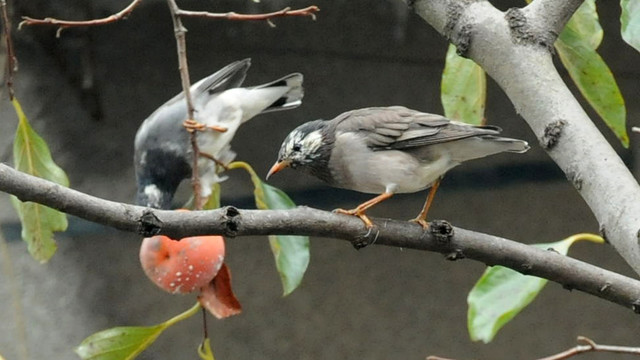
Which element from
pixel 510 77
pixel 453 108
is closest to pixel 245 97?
pixel 453 108

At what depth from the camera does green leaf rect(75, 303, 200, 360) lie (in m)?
0.97

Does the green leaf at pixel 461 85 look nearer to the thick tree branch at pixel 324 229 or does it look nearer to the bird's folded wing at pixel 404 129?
the bird's folded wing at pixel 404 129

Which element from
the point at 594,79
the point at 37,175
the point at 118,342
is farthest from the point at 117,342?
the point at 594,79

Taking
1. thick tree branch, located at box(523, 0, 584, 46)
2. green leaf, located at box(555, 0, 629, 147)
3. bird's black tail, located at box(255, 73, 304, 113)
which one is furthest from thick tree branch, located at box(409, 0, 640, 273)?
bird's black tail, located at box(255, 73, 304, 113)

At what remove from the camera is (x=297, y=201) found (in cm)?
153

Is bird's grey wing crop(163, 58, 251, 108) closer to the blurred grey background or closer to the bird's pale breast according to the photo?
the blurred grey background

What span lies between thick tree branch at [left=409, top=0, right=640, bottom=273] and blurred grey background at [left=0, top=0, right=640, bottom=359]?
740mm

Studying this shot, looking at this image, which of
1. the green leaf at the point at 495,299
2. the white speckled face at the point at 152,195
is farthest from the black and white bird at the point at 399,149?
the white speckled face at the point at 152,195

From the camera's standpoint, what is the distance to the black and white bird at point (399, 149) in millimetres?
939

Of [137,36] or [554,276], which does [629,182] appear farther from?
[137,36]

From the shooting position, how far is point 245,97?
149 centimetres

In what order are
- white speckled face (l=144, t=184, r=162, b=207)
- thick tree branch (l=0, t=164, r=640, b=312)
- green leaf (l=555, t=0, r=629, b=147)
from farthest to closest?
1. white speckled face (l=144, t=184, r=162, b=207)
2. green leaf (l=555, t=0, r=629, b=147)
3. thick tree branch (l=0, t=164, r=640, b=312)

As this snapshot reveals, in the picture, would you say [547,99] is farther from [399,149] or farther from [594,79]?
[399,149]

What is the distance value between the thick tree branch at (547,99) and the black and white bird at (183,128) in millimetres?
697
